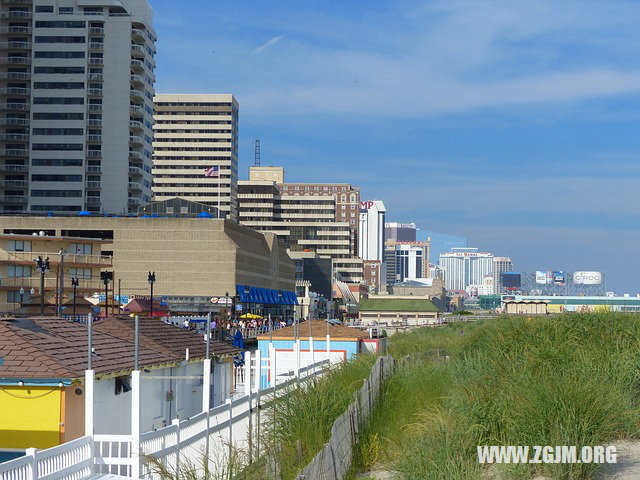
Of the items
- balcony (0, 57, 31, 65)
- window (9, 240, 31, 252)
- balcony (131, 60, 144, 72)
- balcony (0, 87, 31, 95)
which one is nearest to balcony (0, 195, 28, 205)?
balcony (0, 87, 31, 95)

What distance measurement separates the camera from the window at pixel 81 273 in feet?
285

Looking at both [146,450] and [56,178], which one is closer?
[146,450]

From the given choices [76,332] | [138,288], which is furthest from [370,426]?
[138,288]

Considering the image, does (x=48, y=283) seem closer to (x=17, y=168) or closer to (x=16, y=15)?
(x=17, y=168)

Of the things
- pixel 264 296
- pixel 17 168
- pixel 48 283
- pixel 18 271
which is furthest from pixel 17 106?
pixel 18 271

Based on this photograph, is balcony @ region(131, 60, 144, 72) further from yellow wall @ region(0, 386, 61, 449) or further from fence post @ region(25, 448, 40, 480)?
fence post @ region(25, 448, 40, 480)

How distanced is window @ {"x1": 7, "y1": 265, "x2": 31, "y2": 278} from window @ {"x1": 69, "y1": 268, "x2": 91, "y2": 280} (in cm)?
590

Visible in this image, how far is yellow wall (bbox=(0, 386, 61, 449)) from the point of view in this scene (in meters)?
16.7

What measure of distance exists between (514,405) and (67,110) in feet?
399

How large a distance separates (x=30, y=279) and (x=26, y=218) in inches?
1382

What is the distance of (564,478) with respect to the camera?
12883 mm

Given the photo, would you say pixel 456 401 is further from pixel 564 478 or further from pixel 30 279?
pixel 30 279

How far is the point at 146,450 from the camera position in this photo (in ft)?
47.5

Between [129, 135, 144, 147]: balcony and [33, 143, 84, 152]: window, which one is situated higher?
[129, 135, 144, 147]: balcony
